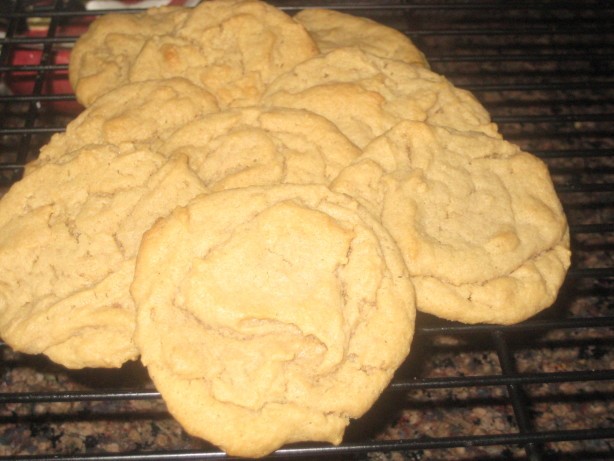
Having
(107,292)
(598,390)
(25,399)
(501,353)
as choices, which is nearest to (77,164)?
(107,292)

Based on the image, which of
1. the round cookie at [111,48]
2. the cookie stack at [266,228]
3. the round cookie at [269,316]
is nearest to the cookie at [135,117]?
the cookie stack at [266,228]

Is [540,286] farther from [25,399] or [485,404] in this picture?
[25,399]

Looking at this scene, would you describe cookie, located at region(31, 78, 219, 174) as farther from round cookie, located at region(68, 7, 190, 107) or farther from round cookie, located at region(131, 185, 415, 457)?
round cookie, located at region(131, 185, 415, 457)

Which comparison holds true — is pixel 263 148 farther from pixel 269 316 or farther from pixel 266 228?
pixel 269 316

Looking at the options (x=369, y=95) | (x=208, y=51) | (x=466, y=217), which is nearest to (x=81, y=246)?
(x=208, y=51)

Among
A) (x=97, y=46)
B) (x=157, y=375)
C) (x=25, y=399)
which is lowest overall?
(x=25, y=399)

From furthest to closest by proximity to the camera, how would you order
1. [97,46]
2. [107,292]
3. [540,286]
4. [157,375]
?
[97,46] → [540,286] → [107,292] → [157,375]

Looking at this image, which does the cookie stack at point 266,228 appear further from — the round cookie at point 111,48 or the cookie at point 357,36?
the cookie at point 357,36

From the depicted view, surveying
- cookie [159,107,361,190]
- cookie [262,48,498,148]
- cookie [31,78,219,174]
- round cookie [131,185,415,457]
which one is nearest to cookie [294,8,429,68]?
cookie [262,48,498,148]
